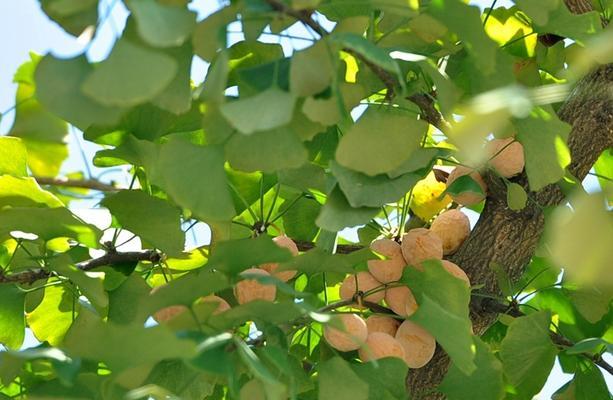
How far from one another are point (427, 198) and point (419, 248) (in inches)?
6.2

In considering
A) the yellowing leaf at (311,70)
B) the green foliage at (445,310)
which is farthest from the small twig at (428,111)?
the yellowing leaf at (311,70)

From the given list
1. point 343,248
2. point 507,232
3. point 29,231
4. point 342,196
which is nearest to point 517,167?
point 507,232

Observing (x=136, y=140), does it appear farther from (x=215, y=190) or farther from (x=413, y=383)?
(x=413, y=383)

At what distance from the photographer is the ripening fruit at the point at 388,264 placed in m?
0.92

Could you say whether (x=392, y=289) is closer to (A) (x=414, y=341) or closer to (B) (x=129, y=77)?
(A) (x=414, y=341)

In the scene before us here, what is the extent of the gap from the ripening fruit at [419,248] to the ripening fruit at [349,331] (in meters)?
0.10

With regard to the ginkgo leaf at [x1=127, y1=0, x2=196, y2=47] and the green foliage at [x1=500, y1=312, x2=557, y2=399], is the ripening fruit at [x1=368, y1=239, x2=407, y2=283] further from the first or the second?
the ginkgo leaf at [x1=127, y1=0, x2=196, y2=47]

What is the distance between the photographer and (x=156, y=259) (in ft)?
3.16

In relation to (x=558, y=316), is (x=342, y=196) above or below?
above

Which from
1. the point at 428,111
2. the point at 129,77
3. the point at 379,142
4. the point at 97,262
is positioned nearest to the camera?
the point at 129,77

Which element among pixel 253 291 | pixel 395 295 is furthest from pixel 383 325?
pixel 253 291

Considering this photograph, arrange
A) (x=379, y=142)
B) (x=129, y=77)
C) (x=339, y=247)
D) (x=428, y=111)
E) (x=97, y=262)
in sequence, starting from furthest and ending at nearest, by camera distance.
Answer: (x=339, y=247) → (x=97, y=262) → (x=428, y=111) → (x=379, y=142) → (x=129, y=77)

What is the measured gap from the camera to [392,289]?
3.00 feet

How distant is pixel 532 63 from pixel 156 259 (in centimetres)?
43
